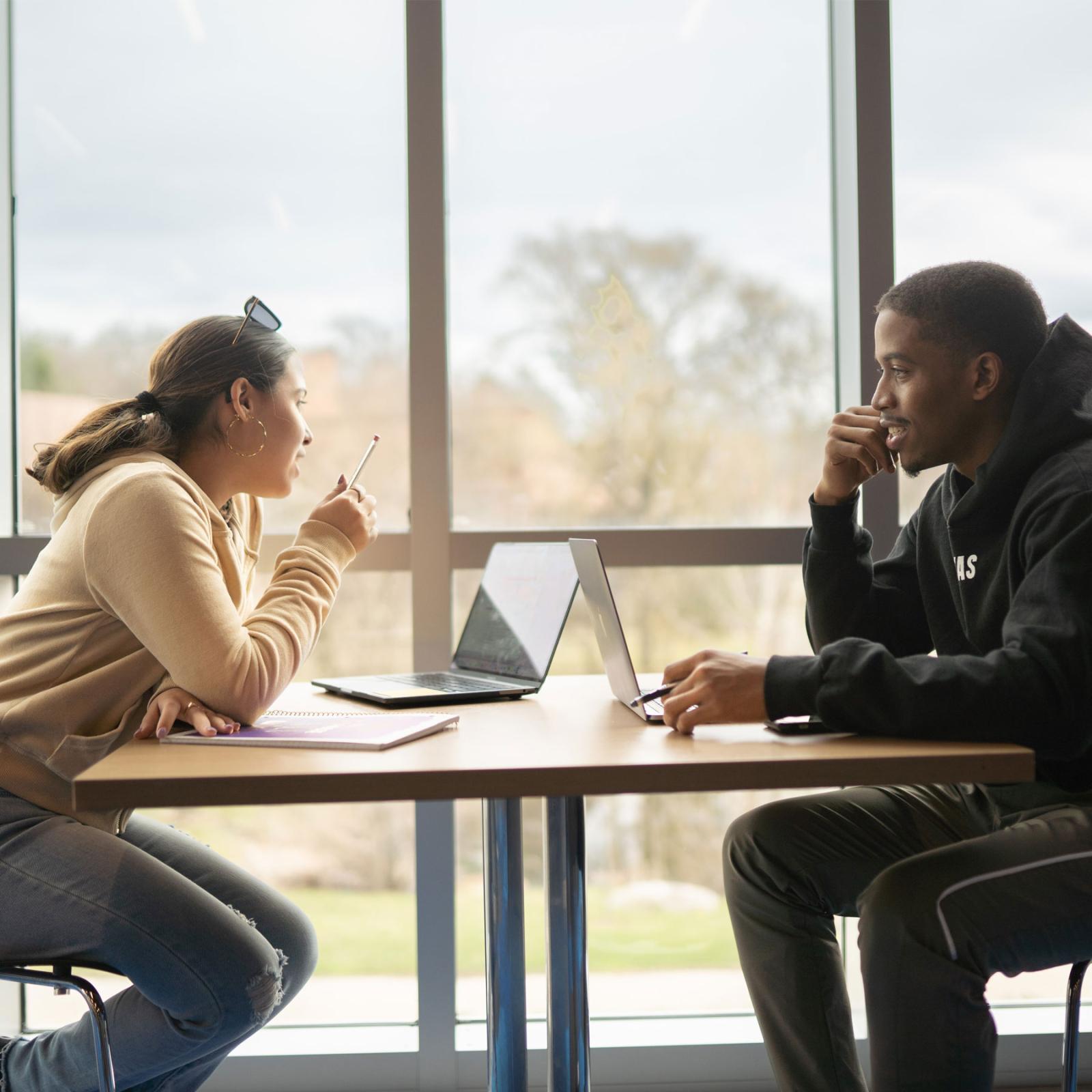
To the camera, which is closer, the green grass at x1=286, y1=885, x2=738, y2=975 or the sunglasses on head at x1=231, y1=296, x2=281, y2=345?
the sunglasses on head at x1=231, y1=296, x2=281, y2=345

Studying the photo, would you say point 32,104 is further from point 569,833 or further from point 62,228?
point 569,833

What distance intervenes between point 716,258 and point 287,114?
94cm

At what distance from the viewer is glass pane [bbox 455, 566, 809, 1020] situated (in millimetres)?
2199

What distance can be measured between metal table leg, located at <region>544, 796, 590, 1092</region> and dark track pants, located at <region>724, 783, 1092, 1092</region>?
0.29 metres

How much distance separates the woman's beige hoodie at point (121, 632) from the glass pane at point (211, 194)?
70cm

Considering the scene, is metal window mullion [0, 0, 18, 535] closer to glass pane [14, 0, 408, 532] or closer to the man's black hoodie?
glass pane [14, 0, 408, 532]

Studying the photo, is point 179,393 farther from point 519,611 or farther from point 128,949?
point 128,949

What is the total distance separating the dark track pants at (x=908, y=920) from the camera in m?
1.25

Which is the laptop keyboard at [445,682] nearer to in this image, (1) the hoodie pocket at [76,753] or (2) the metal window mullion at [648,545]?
(2) the metal window mullion at [648,545]

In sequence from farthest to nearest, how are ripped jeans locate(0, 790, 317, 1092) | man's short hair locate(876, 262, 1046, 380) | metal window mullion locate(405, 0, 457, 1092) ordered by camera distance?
metal window mullion locate(405, 0, 457, 1092) < man's short hair locate(876, 262, 1046, 380) < ripped jeans locate(0, 790, 317, 1092)

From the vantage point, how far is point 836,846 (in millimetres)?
1556

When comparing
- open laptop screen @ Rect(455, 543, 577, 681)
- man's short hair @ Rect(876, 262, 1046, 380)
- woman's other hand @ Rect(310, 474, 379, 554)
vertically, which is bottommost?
open laptop screen @ Rect(455, 543, 577, 681)

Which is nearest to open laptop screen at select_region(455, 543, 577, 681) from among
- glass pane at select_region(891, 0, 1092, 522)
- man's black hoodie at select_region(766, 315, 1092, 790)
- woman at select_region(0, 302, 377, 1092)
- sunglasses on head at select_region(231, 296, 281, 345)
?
woman at select_region(0, 302, 377, 1092)

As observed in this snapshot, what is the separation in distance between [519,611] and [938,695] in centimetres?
76
